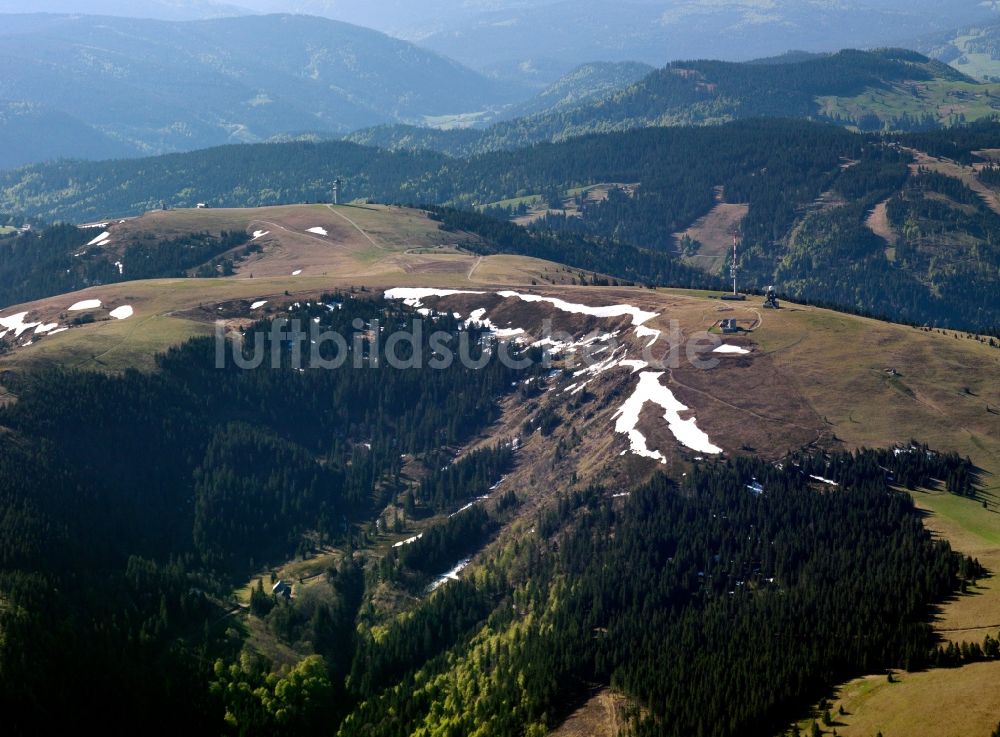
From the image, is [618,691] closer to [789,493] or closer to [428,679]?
[428,679]

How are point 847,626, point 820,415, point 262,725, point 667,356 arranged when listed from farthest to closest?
point 667,356, point 820,415, point 262,725, point 847,626

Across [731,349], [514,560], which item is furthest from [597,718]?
[731,349]

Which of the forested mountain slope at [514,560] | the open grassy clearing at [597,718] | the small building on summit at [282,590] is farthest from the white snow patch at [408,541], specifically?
the open grassy clearing at [597,718]

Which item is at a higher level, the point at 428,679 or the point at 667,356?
the point at 667,356

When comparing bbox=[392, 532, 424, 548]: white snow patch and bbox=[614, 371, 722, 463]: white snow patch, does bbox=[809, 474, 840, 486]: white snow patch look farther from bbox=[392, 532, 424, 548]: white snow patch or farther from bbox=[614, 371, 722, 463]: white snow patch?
bbox=[392, 532, 424, 548]: white snow patch

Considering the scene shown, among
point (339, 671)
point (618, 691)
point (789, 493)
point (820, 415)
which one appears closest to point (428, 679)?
point (339, 671)

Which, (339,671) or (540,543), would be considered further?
(540,543)

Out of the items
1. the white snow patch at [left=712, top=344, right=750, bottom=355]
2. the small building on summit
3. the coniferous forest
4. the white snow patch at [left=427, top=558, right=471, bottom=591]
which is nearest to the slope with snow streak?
the white snow patch at [left=712, top=344, right=750, bottom=355]

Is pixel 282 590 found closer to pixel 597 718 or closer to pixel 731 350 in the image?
pixel 597 718
